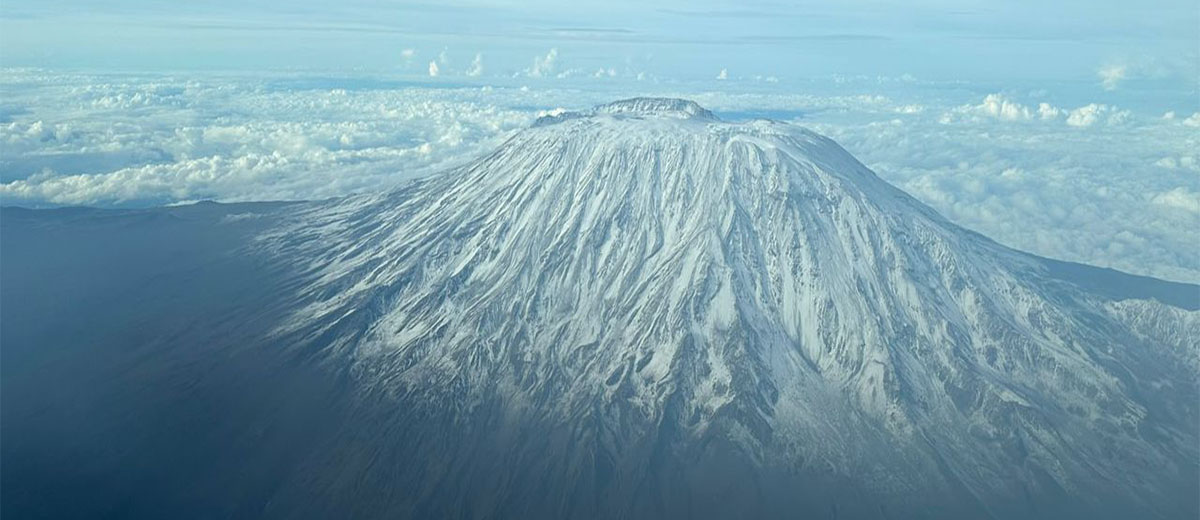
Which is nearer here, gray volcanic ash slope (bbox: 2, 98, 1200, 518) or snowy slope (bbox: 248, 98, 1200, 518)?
gray volcanic ash slope (bbox: 2, 98, 1200, 518)

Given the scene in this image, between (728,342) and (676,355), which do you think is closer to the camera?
(676,355)

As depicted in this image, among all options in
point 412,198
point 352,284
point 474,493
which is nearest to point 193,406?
point 352,284

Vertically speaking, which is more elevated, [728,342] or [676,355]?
[728,342]

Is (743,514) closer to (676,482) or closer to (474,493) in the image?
(676,482)

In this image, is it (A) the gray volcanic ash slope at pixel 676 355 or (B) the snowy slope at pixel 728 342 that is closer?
(A) the gray volcanic ash slope at pixel 676 355
